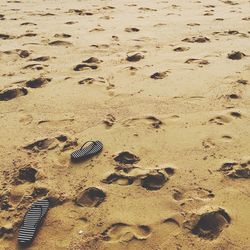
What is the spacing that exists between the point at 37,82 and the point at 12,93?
0.36 m

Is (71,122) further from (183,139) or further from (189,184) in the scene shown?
(189,184)

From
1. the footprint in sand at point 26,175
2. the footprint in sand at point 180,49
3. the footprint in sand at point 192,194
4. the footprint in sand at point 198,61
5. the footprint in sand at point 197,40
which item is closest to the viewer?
the footprint in sand at point 192,194

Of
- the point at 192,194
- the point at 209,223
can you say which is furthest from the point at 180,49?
the point at 209,223

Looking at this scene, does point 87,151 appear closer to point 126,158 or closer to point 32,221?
point 126,158

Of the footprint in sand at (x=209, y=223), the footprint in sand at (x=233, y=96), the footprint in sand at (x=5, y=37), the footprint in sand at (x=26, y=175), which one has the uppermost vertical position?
the footprint in sand at (x=233, y=96)

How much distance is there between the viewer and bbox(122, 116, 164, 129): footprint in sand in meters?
3.62

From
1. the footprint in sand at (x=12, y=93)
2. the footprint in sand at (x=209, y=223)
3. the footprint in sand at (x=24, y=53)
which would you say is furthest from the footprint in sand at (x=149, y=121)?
the footprint in sand at (x=24, y=53)

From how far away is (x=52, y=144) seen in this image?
3426mm

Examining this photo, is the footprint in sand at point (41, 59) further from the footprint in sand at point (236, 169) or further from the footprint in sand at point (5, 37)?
the footprint in sand at point (236, 169)

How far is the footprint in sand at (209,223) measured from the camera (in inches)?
97.0

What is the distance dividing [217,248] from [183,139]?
1.20 metres

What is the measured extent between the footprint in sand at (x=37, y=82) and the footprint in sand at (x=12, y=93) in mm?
161

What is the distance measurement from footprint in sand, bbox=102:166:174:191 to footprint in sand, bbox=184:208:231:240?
1.31 ft

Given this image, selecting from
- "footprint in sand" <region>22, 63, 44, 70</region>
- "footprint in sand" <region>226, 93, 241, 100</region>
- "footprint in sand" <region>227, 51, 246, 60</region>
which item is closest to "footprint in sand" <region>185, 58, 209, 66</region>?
"footprint in sand" <region>227, 51, 246, 60</region>
